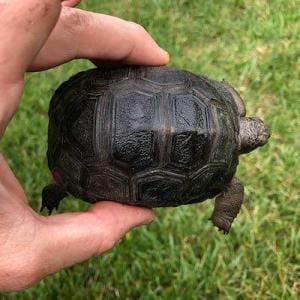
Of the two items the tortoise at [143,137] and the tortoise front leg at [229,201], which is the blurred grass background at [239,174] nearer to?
the tortoise front leg at [229,201]

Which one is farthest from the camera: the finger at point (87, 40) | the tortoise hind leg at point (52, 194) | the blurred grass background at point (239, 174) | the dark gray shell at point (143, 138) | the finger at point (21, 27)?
the blurred grass background at point (239, 174)

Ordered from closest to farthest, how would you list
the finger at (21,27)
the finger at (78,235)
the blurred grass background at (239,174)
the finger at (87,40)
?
the finger at (21,27)
the finger at (78,235)
the finger at (87,40)
the blurred grass background at (239,174)

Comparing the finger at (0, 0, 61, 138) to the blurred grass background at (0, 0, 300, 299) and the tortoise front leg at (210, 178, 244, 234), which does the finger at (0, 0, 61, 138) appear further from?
the blurred grass background at (0, 0, 300, 299)

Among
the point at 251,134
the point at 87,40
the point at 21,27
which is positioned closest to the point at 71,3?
the point at 87,40

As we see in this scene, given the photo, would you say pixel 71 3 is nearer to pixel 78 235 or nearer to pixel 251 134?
pixel 251 134

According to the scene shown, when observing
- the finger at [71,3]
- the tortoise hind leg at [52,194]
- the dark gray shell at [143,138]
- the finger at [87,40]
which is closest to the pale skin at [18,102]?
the finger at [87,40]

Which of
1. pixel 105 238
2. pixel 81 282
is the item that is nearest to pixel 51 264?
pixel 105 238

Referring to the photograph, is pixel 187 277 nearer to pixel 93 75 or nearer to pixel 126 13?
pixel 93 75
